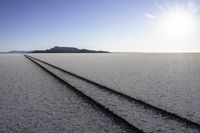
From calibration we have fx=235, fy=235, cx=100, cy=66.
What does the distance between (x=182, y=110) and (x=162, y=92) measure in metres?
2.51

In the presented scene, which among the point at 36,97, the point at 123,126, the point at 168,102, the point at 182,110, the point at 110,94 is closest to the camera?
the point at 123,126

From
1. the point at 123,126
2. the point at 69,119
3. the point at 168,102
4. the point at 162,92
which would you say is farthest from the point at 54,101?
the point at 162,92

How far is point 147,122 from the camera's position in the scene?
514 cm

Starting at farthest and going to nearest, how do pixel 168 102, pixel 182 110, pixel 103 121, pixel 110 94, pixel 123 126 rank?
pixel 110 94 < pixel 168 102 < pixel 182 110 < pixel 103 121 < pixel 123 126

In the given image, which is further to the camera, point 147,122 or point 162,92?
point 162,92

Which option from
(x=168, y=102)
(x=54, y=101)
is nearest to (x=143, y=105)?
(x=168, y=102)

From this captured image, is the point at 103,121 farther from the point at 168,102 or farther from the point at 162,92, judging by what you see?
the point at 162,92

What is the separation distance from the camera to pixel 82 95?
803 cm

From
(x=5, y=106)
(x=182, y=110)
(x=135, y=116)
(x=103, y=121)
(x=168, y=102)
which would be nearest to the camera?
(x=103, y=121)

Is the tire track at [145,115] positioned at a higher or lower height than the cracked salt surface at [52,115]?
higher

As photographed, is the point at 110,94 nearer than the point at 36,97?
No

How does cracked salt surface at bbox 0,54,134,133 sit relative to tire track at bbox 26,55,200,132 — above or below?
below

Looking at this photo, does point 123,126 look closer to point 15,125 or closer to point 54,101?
point 15,125

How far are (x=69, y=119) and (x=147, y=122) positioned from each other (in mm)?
1748
